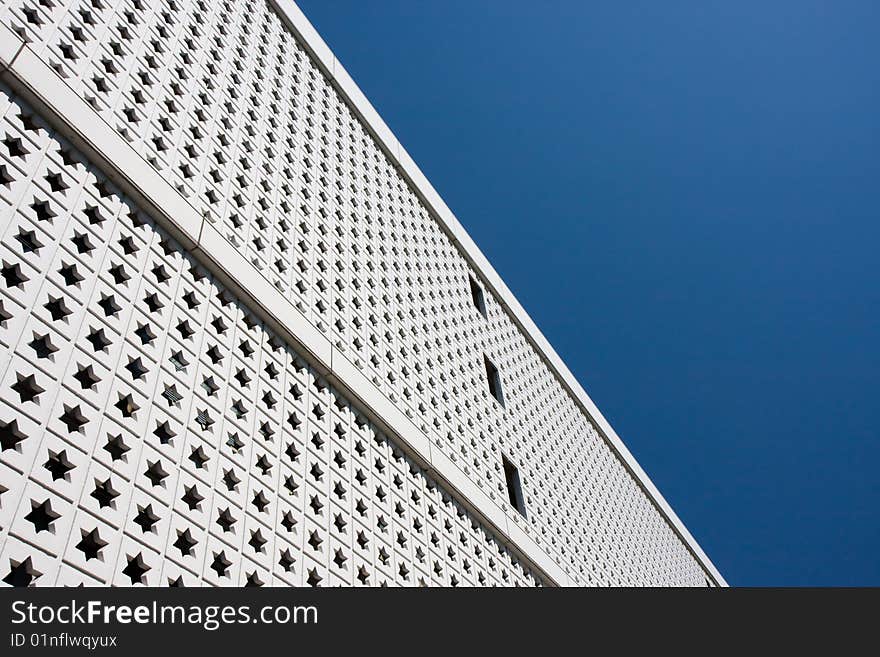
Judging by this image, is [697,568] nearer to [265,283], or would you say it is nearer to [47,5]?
[265,283]

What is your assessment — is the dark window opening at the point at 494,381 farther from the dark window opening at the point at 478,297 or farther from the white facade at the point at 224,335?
the dark window opening at the point at 478,297

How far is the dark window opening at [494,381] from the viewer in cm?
1303

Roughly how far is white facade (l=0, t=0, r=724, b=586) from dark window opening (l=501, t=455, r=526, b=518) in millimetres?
109

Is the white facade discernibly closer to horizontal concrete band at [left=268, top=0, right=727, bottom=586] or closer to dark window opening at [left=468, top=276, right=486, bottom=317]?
horizontal concrete band at [left=268, top=0, right=727, bottom=586]

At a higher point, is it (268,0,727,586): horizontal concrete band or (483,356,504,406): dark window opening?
(268,0,727,586): horizontal concrete band

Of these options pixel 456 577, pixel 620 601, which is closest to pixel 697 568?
pixel 456 577

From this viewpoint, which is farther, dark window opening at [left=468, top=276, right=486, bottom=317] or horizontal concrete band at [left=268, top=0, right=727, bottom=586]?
dark window opening at [left=468, top=276, right=486, bottom=317]

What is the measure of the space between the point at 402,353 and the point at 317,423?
8.37ft

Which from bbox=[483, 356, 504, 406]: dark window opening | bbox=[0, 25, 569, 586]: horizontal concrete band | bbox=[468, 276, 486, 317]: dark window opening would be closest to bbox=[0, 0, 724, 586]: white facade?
bbox=[0, 25, 569, 586]: horizontal concrete band

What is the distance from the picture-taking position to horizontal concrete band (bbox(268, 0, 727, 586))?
11.7 meters

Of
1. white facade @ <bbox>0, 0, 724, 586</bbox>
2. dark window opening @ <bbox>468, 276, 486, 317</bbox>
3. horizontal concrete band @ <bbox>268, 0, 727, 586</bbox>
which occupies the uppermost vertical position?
horizontal concrete band @ <bbox>268, 0, 727, 586</bbox>

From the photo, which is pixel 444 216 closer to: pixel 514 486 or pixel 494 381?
pixel 494 381

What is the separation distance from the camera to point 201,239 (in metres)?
6.95

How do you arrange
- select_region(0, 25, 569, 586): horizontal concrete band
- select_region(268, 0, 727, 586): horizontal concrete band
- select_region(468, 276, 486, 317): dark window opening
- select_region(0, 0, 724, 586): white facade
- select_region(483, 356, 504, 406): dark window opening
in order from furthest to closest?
select_region(468, 276, 486, 317): dark window opening
select_region(483, 356, 504, 406): dark window opening
select_region(268, 0, 727, 586): horizontal concrete band
select_region(0, 25, 569, 586): horizontal concrete band
select_region(0, 0, 724, 586): white facade
